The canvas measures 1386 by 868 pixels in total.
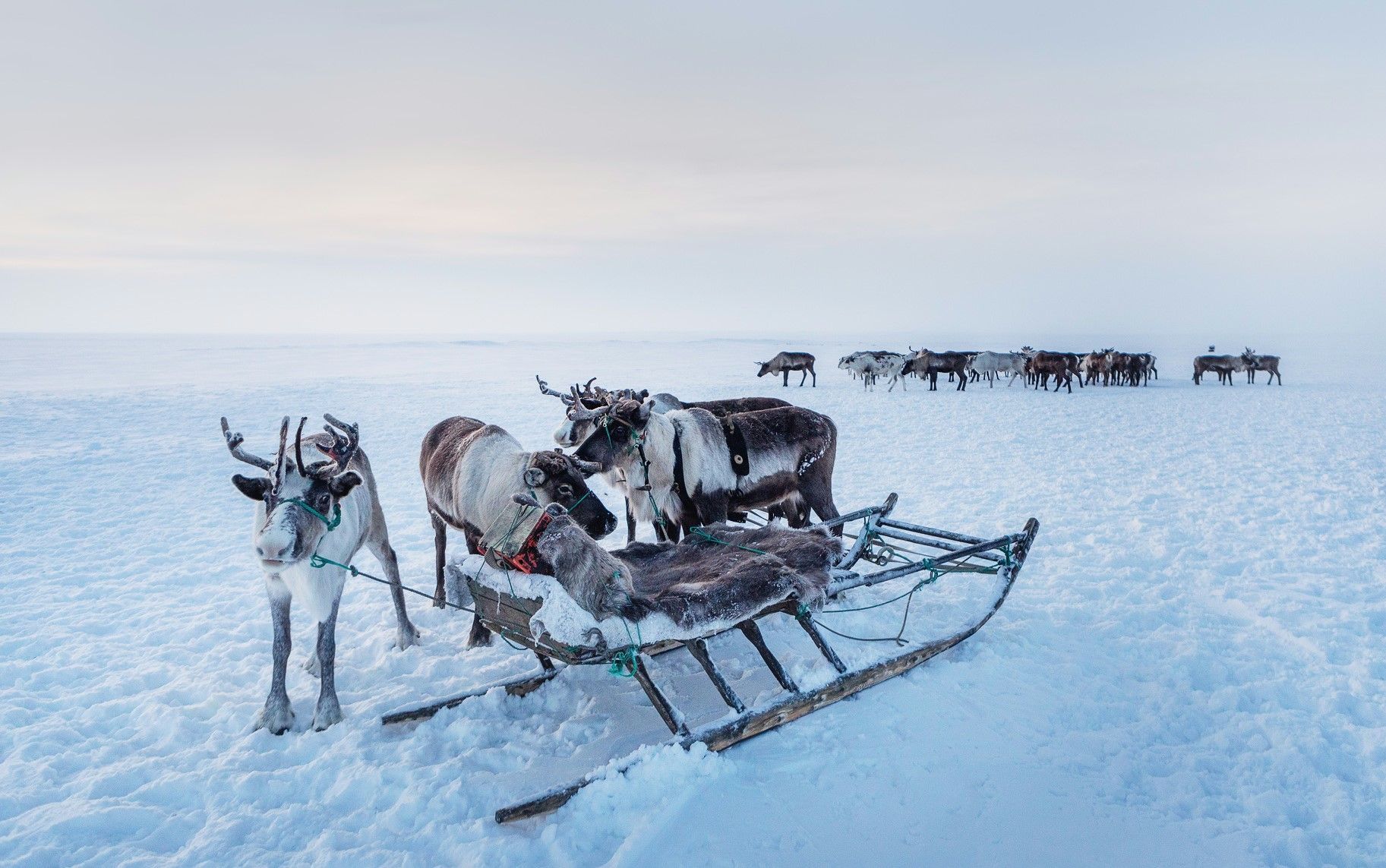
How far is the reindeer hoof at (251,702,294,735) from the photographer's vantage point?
14.5ft

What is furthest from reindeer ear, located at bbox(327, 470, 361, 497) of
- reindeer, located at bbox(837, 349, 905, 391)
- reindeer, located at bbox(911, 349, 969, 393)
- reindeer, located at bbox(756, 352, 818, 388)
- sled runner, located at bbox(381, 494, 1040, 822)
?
reindeer, located at bbox(911, 349, 969, 393)

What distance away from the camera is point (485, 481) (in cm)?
564

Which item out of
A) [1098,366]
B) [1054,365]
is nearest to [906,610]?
[1054,365]

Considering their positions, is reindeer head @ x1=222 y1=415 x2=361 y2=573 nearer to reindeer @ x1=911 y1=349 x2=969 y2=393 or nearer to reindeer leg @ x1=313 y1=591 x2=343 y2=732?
reindeer leg @ x1=313 y1=591 x2=343 y2=732

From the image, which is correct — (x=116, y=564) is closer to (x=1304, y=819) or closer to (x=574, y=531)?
(x=574, y=531)

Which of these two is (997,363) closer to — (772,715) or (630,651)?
(772,715)

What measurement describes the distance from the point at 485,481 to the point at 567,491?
30.7 inches

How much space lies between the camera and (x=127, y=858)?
3389 mm

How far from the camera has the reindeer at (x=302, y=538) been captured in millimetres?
4070

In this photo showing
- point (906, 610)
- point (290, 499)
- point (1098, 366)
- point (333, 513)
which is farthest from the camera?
point (1098, 366)

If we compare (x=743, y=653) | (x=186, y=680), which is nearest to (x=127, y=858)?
(x=186, y=680)

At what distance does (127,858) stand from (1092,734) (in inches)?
198

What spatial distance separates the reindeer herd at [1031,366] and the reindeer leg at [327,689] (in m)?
26.0

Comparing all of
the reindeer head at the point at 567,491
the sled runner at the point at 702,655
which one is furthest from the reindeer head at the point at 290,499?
the reindeer head at the point at 567,491
